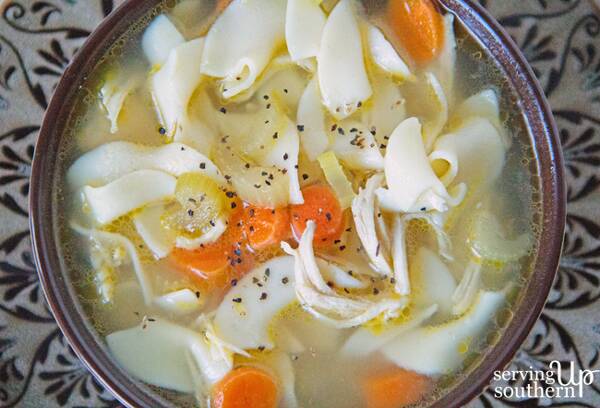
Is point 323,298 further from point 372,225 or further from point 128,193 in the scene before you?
point 128,193

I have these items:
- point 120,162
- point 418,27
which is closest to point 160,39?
point 120,162

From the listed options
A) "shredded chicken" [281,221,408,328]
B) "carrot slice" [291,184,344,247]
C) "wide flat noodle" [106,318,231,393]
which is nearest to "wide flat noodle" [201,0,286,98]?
"carrot slice" [291,184,344,247]

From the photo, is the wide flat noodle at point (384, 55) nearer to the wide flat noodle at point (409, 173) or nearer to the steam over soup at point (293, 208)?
the steam over soup at point (293, 208)

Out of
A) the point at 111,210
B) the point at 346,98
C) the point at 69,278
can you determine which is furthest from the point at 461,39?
the point at 69,278

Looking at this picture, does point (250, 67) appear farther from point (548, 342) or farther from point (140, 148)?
point (548, 342)

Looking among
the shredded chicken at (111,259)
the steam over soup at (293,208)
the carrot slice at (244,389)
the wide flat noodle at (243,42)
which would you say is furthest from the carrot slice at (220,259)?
the wide flat noodle at (243,42)

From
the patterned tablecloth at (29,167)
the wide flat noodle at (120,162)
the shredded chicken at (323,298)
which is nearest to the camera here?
the shredded chicken at (323,298)

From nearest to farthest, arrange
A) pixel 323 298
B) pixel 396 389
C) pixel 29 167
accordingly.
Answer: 1. pixel 323 298
2. pixel 396 389
3. pixel 29 167
